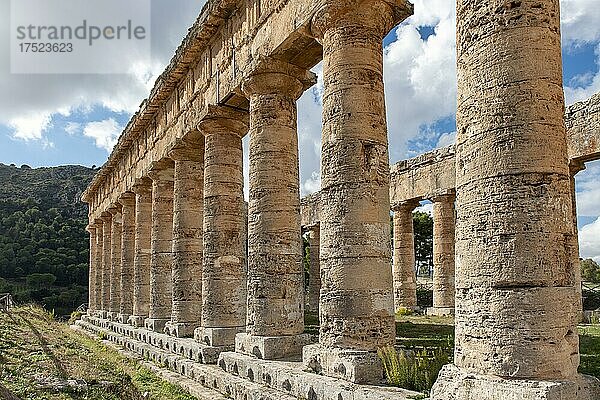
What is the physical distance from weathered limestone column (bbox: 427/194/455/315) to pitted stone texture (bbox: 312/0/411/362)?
644 inches

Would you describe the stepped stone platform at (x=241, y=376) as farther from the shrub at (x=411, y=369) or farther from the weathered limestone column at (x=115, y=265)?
the weathered limestone column at (x=115, y=265)

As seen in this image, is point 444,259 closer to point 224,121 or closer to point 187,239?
point 187,239

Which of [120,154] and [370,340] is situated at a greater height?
[120,154]

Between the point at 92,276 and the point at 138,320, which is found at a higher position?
the point at 92,276

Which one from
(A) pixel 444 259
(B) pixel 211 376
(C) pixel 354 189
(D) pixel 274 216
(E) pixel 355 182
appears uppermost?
(E) pixel 355 182

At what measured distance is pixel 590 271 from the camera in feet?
182

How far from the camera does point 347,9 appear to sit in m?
10.9

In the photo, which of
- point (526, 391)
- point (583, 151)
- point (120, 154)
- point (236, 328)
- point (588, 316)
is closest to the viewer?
point (526, 391)

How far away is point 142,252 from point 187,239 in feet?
22.0

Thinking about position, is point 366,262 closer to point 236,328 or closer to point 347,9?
point 347,9

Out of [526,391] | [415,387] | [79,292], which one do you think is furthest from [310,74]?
[79,292]

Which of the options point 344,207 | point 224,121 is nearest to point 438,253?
point 224,121

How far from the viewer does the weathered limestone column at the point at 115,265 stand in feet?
98.7

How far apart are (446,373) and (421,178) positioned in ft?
67.5
